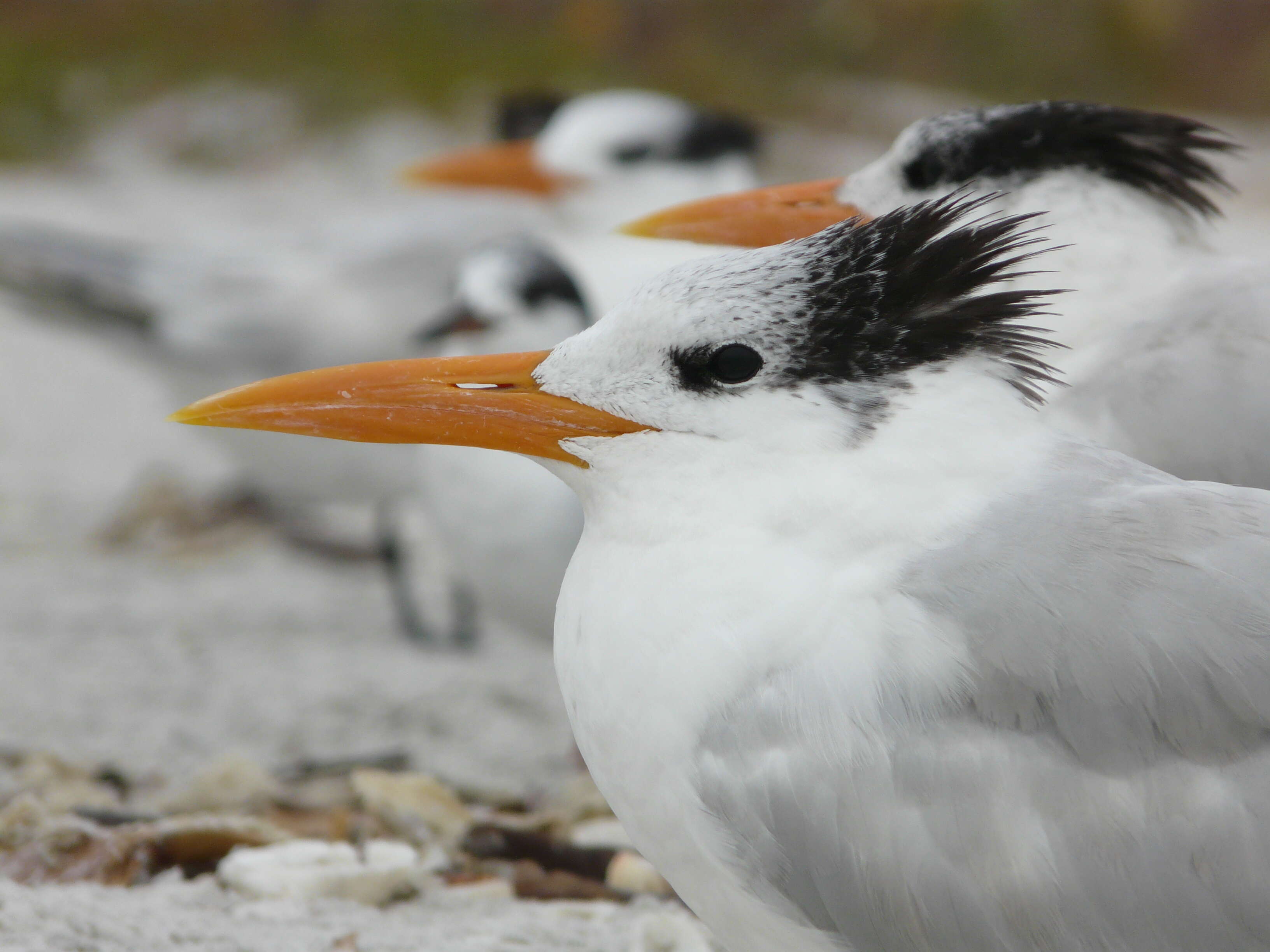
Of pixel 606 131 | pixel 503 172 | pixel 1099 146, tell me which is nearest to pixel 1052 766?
pixel 1099 146

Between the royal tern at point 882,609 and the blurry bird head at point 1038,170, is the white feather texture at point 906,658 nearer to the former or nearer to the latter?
the royal tern at point 882,609

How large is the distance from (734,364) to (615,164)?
12.5 ft

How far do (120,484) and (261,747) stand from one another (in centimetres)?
277

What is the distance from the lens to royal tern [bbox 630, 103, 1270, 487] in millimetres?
2156

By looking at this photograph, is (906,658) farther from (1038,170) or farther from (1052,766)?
(1038,170)

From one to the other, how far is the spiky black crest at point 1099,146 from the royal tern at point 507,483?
1.30 m

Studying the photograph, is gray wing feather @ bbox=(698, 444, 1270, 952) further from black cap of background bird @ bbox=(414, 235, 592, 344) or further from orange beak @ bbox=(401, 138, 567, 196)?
orange beak @ bbox=(401, 138, 567, 196)

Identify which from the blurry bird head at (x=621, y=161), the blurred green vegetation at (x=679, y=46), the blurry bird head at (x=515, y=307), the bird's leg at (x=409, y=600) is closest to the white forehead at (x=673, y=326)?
the blurry bird head at (x=515, y=307)

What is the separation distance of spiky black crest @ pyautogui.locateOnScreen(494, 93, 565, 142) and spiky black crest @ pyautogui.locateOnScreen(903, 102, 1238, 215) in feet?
13.1

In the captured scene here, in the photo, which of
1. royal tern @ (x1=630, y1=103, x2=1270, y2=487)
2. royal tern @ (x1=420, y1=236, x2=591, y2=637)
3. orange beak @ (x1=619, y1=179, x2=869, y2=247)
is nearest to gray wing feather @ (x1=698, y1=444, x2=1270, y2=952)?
royal tern @ (x1=630, y1=103, x2=1270, y2=487)

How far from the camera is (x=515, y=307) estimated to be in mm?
4461

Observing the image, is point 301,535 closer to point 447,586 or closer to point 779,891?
A: point 447,586

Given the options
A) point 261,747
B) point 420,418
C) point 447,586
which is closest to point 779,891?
point 420,418

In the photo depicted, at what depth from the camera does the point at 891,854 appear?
60.6 inches
